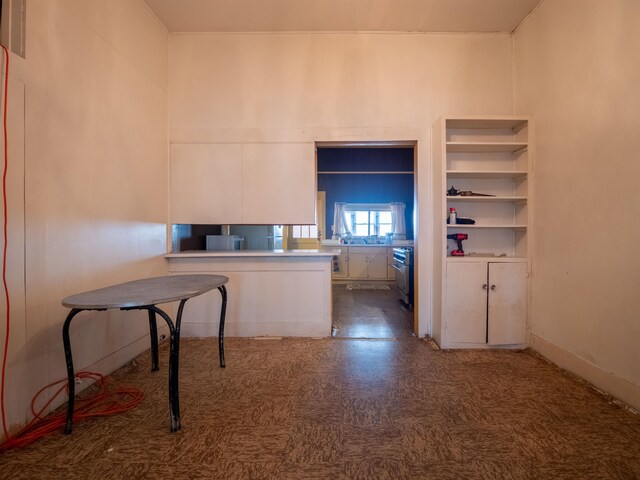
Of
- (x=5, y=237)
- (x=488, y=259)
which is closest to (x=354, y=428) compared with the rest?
(x=488, y=259)

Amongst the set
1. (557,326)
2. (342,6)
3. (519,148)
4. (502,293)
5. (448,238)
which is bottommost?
(557,326)

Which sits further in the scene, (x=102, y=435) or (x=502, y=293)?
(x=502, y=293)

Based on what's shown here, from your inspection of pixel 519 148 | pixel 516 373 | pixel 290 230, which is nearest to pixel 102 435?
pixel 516 373

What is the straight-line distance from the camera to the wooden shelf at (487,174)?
8.84 ft

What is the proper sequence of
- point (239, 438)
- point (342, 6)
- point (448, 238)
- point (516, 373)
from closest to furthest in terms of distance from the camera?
point (239, 438) → point (516, 373) → point (342, 6) → point (448, 238)

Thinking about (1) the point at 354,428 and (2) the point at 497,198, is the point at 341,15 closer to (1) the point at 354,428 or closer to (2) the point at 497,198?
(2) the point at 497,198

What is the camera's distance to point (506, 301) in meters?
2.71

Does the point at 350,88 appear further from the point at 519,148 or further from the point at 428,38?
the point at 519,148

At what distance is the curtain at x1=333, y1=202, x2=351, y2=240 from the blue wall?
0.34ft

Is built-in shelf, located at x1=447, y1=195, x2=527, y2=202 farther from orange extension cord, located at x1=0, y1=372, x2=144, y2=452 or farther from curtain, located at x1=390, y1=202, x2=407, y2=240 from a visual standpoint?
curtain, located at x1=390, y1=202, x2=407, y2=240

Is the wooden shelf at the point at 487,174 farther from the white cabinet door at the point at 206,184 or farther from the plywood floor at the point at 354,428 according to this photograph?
the white cabinet door at the point at 206,184

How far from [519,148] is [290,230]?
14.2ft

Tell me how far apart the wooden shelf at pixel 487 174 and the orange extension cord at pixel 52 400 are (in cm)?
324

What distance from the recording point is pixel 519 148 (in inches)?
112
